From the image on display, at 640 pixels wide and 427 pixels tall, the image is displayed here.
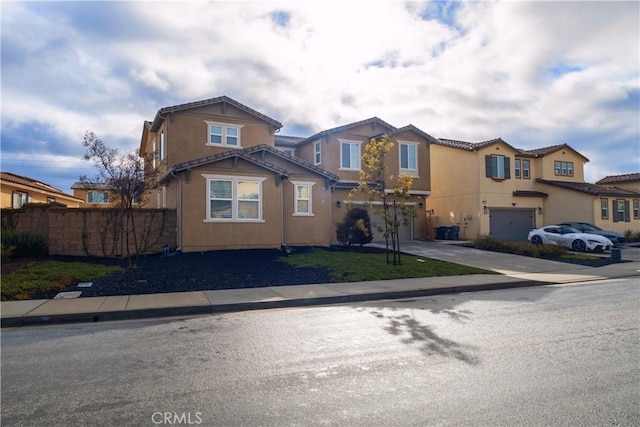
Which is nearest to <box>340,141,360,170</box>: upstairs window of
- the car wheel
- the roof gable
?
the roof gable

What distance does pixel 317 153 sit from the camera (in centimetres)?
2519

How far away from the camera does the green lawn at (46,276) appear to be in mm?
10227

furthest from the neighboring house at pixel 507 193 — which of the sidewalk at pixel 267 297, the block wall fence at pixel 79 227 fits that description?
the block wall fence at pixel 79 227

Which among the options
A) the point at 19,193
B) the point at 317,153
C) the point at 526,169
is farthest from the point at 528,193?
the point at 19,193

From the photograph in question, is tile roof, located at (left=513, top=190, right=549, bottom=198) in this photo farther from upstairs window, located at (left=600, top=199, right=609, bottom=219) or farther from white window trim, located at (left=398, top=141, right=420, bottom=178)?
white window trim, located at (left=398, top=141, right=420, bottom=178)

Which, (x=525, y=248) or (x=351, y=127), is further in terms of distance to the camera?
(x=351, y=127)

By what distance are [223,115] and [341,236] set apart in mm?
8443

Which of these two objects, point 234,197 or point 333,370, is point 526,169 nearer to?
point 234,197

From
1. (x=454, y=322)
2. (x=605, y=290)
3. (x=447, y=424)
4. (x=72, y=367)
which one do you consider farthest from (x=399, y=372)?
(x=605, y=290)

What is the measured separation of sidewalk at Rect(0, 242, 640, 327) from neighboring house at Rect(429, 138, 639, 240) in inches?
496

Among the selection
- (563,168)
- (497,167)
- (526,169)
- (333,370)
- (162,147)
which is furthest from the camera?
(563,168)

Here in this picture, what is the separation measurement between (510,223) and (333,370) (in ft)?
91.3

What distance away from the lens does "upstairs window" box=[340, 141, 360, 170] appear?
2486 centimetres

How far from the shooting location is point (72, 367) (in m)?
5.48
